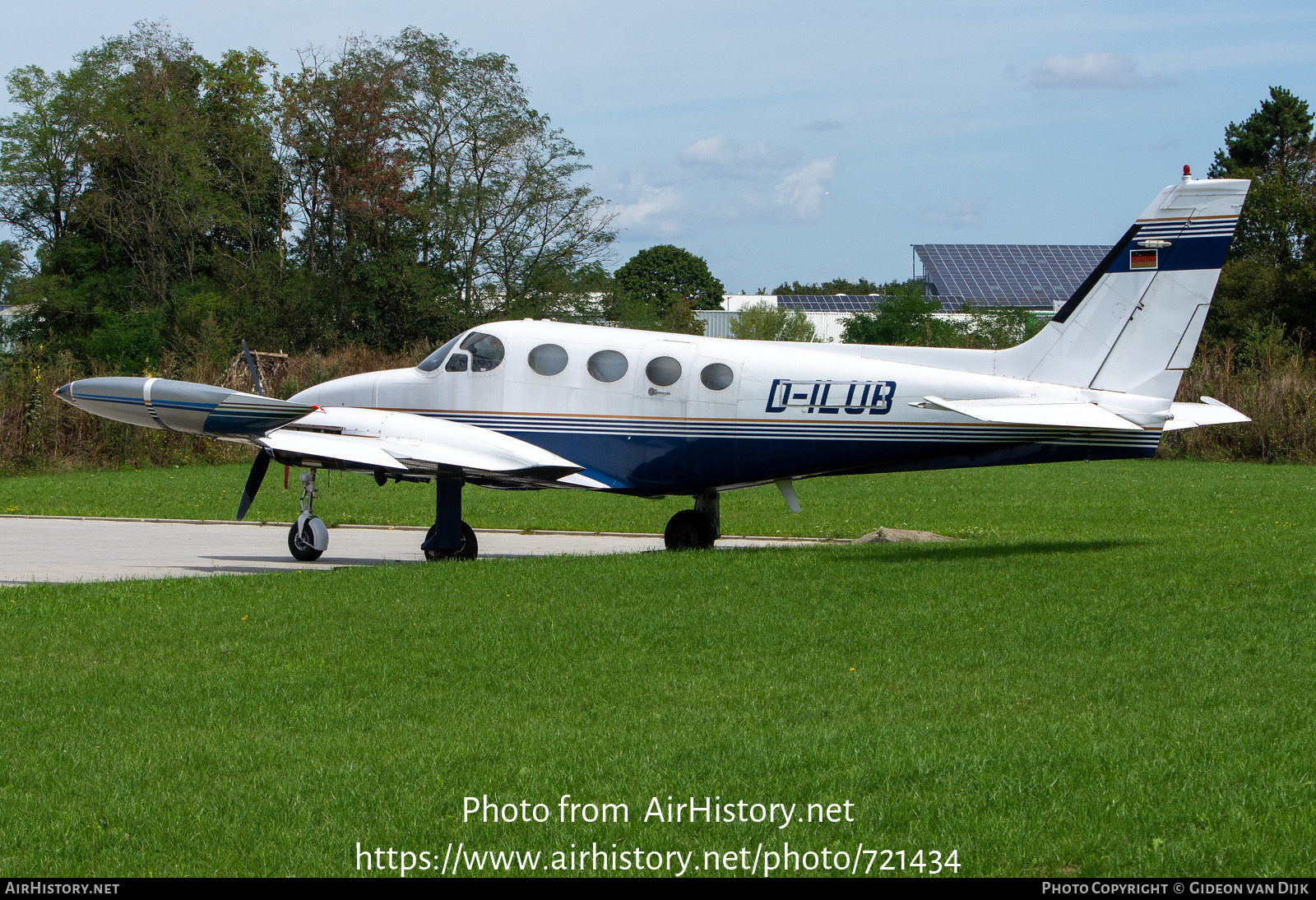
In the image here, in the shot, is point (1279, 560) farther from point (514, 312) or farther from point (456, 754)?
point (514, 312)

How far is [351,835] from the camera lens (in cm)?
554

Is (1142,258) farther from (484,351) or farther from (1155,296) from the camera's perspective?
(484,351)

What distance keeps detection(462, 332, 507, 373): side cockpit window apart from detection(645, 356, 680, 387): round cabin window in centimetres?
211

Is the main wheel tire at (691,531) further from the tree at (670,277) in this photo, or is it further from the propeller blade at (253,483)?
the tree at (670,277)

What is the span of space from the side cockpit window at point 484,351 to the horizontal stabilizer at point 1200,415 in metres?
8.56

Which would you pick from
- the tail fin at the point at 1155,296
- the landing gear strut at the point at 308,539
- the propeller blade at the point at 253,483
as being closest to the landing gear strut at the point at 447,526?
the landing gear strut at the point at 308,539

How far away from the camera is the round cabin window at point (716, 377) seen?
1494cm

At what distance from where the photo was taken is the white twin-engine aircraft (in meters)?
13.6

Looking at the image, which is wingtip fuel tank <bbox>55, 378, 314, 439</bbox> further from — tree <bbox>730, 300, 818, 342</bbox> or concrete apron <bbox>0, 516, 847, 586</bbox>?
tree <bbox>730, 300, 818, 342</bbox>

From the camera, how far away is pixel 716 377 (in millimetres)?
14984

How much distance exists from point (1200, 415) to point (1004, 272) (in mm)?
74524

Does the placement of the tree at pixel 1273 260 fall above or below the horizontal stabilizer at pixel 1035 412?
above

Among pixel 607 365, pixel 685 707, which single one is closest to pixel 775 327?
pixel 607 365
